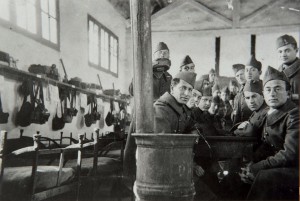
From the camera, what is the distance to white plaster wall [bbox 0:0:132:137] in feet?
16.8


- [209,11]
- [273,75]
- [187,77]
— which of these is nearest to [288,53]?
[273,75]

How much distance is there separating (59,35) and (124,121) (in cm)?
390

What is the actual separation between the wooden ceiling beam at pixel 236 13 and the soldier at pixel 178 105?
700cm

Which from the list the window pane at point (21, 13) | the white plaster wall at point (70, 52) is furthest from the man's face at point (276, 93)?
the window pane at point (21, 13)

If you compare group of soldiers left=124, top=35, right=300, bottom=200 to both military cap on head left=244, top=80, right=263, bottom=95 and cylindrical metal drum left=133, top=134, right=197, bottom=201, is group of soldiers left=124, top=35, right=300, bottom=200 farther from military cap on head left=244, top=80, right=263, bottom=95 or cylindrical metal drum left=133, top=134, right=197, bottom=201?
cylindrical metal drum left=133, top=134, right=197, bottom=201

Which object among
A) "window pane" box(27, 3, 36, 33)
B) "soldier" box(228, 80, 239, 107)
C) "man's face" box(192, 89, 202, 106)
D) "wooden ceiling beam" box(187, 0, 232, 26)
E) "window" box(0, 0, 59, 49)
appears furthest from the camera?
"wooden ceiling beam" box(187, 0, 232, 26)

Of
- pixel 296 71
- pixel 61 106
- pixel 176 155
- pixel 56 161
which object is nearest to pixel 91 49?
pixel 61 106

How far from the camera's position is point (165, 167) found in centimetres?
213

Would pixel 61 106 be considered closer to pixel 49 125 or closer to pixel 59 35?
pixel 49 125

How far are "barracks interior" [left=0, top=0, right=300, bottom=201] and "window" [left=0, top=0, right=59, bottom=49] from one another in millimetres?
25

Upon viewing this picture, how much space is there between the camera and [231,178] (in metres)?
2.97

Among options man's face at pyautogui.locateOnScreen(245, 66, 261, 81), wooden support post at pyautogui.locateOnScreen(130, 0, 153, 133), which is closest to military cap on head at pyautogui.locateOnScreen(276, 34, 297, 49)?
man's face at pyautogui.locateOnScreen(245, 66, 261, 81)

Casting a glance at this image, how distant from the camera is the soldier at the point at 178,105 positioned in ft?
9.99

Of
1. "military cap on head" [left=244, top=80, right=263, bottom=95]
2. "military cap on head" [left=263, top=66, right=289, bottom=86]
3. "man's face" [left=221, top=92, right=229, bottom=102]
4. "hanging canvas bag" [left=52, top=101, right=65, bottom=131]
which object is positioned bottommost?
"hanging canvas bag" [left=52, top=101, right=65, bottom=131]
